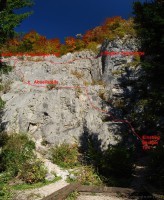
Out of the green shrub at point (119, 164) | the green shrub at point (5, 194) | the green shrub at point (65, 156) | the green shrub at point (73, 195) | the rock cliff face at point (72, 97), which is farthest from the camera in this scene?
the rock cliff face at point (72, 97)

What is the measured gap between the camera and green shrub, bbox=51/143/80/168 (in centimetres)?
1455

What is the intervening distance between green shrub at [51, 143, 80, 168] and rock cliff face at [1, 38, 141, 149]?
3.22 ft

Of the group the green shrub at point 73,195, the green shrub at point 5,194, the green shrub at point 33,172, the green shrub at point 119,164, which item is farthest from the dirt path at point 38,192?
the green shrub at point 119,164

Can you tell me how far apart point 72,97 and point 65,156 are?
5.96 meters

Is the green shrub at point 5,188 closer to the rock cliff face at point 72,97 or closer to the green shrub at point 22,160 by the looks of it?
the green shrub at point 22,160

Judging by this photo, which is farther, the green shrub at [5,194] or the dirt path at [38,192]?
the dirt path at [38,192]

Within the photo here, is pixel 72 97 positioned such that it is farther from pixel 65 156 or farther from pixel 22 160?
pixel 22 160

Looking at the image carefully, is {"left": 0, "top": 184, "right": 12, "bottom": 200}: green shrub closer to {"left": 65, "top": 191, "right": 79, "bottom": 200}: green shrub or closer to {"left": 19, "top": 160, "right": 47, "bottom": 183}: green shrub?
{"left": 19, "top": 160, "right": 47, "bottom": 183}: green shrub

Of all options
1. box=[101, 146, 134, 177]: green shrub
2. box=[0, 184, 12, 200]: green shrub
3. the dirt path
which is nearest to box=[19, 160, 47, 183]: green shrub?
the dirt path

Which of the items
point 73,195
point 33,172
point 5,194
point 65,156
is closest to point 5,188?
point 5,194

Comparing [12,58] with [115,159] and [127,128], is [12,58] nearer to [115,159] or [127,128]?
[127,128]

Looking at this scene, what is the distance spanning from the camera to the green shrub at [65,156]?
47.7 ft

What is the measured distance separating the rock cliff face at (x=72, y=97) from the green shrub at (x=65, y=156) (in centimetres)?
98

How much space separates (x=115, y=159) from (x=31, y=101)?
10.0 m
